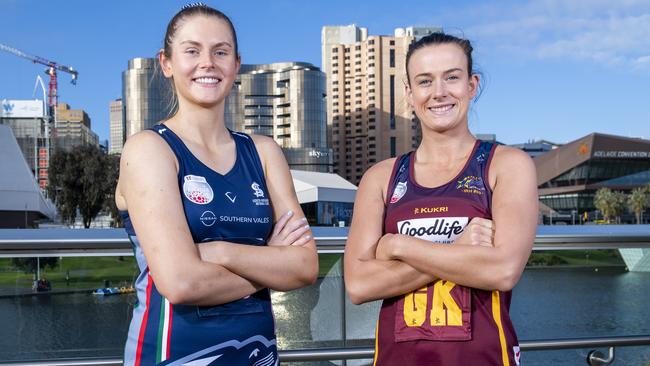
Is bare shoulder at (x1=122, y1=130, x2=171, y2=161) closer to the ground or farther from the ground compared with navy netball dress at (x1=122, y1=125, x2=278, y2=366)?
farther from the ground

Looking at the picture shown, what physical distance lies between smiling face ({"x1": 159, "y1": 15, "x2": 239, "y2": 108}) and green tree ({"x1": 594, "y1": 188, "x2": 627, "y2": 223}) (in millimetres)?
84899

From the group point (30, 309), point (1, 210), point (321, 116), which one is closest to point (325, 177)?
point (1, 210)

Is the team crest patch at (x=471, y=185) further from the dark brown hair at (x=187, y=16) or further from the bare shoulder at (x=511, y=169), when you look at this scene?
the dark brown hair at (x=187, y=16)

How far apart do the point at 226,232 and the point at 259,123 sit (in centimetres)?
10718

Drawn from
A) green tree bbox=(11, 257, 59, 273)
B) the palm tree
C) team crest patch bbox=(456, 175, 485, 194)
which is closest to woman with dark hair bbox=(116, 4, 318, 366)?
team crest patch bbox=(456, 175, 485, 194)

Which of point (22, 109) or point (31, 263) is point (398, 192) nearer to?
point (31, 263)

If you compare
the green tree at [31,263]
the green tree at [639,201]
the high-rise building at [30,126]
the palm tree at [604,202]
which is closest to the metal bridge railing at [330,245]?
the green tree at [31,263]

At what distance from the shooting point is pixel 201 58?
6.15 feet

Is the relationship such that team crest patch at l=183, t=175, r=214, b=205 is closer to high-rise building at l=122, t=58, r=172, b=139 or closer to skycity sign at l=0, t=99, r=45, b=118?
high-rise building at l=122, t=58, r=172, b=139

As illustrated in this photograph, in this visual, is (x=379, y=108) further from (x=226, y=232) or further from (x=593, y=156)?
(x=226, y=232)

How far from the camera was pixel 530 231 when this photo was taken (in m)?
1.87

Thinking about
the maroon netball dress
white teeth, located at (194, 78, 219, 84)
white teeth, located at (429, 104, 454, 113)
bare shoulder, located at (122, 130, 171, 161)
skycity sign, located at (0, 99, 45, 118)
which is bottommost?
the maroon netball dress

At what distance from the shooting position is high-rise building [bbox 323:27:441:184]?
13000 centimetres

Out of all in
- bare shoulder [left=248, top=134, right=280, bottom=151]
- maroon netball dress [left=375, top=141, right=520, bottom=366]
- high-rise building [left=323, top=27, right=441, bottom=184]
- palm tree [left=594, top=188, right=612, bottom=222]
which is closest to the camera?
maroon netball dress [left=375, top=141, right=520, bottom=366]
